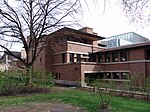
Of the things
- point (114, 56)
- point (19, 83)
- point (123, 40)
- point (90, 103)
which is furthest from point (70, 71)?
point (123, 40)

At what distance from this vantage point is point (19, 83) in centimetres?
1656

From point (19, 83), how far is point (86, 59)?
16515 millimetres

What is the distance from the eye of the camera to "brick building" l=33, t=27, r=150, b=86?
79.0ft

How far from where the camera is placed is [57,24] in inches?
793

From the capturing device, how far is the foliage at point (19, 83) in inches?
607

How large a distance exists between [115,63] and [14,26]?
1472cm

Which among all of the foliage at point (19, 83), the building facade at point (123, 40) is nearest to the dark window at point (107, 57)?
the building facade at point (123, 40)

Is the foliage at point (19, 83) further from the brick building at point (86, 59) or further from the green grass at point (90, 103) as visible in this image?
the brick building at point (86, 59)

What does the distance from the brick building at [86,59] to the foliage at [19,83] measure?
6112 mm

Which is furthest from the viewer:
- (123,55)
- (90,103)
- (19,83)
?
(123,55)

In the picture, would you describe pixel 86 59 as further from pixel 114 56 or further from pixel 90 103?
pixel 90 103

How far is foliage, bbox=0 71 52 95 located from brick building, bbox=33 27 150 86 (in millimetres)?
6112

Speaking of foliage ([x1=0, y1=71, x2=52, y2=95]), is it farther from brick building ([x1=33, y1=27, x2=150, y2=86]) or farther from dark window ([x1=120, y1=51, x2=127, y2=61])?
dark window ([x1=120, y1=51, x2=127, y2=61])

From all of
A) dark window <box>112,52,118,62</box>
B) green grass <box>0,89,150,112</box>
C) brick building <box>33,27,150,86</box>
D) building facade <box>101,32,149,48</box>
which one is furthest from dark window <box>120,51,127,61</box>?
building facade <box>101,32,149,48</box>
